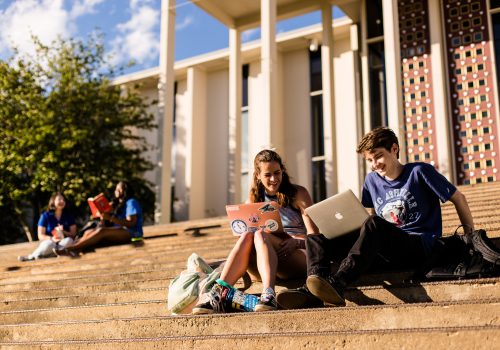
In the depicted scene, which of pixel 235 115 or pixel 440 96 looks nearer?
pixel 440 96

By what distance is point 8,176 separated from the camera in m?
17.1

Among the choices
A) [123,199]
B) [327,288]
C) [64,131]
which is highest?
[64,131]

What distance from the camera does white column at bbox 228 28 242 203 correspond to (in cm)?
1496

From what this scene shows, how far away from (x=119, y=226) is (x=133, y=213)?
31cm

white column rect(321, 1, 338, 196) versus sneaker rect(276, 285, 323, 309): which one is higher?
white column rect(321, 1, 338, 196)

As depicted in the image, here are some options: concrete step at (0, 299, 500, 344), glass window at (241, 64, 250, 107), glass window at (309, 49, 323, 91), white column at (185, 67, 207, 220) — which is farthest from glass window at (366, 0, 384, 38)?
concrete step at (0, 299, 500, 344)

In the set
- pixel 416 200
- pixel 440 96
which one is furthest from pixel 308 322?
pixel 440 96

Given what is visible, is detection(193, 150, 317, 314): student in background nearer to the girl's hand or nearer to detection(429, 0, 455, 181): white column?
the girl's hand

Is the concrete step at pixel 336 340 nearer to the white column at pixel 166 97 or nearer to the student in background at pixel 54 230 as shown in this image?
the student in background at pixel 54 230

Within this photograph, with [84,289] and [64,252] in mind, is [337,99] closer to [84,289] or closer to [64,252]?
[64,252]

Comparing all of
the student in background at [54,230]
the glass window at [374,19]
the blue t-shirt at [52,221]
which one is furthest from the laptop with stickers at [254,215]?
the glass window at [374,19]

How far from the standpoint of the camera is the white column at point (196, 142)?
19.3m

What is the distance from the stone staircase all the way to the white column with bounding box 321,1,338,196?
8.19 metres

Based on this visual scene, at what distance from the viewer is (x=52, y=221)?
904 cm
